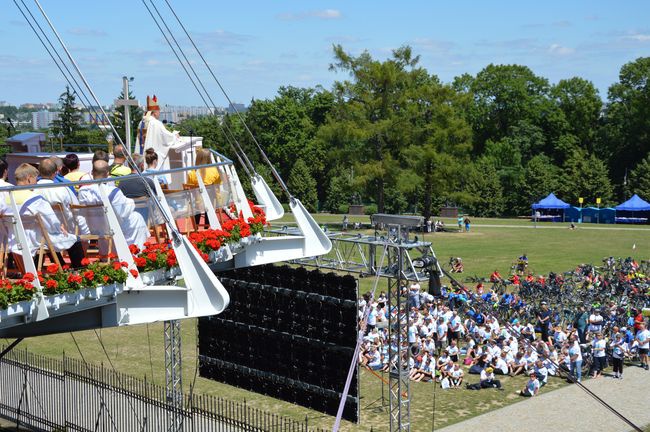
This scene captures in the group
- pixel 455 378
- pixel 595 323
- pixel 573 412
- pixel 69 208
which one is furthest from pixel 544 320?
pixel 69 208

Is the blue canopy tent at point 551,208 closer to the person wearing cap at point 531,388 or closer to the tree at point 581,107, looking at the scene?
the tree at point 581,107

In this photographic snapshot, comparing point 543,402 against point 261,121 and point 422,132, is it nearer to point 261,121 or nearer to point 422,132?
point 422,132

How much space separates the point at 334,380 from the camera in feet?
60.2

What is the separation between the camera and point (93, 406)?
60.5 feet

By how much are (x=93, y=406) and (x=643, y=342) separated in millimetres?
13045

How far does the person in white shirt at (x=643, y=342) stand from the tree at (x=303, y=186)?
49219mm

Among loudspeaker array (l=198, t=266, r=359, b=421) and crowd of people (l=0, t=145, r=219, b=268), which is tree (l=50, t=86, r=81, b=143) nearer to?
loudspeaker array (l=198, t=266, r=359, b=421)

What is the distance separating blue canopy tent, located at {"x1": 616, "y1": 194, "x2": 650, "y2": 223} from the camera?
59750 mm

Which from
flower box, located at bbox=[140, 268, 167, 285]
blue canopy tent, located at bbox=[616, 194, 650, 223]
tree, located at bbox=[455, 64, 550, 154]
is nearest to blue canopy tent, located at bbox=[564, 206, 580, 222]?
blue canopy tent, located at bbox=[616, 194, 650, 223]

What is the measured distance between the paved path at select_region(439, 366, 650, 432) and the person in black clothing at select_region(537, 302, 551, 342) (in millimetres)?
3187

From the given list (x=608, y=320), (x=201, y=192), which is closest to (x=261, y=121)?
(x=608, y=320)

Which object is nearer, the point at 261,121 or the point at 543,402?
the point at 543,402

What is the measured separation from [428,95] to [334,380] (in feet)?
127

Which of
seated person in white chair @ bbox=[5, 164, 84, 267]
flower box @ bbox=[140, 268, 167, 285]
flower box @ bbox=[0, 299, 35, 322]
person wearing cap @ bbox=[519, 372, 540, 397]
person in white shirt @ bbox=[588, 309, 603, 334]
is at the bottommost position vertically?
person wearing cap @ bbox=[519, 372, 540, 397]
